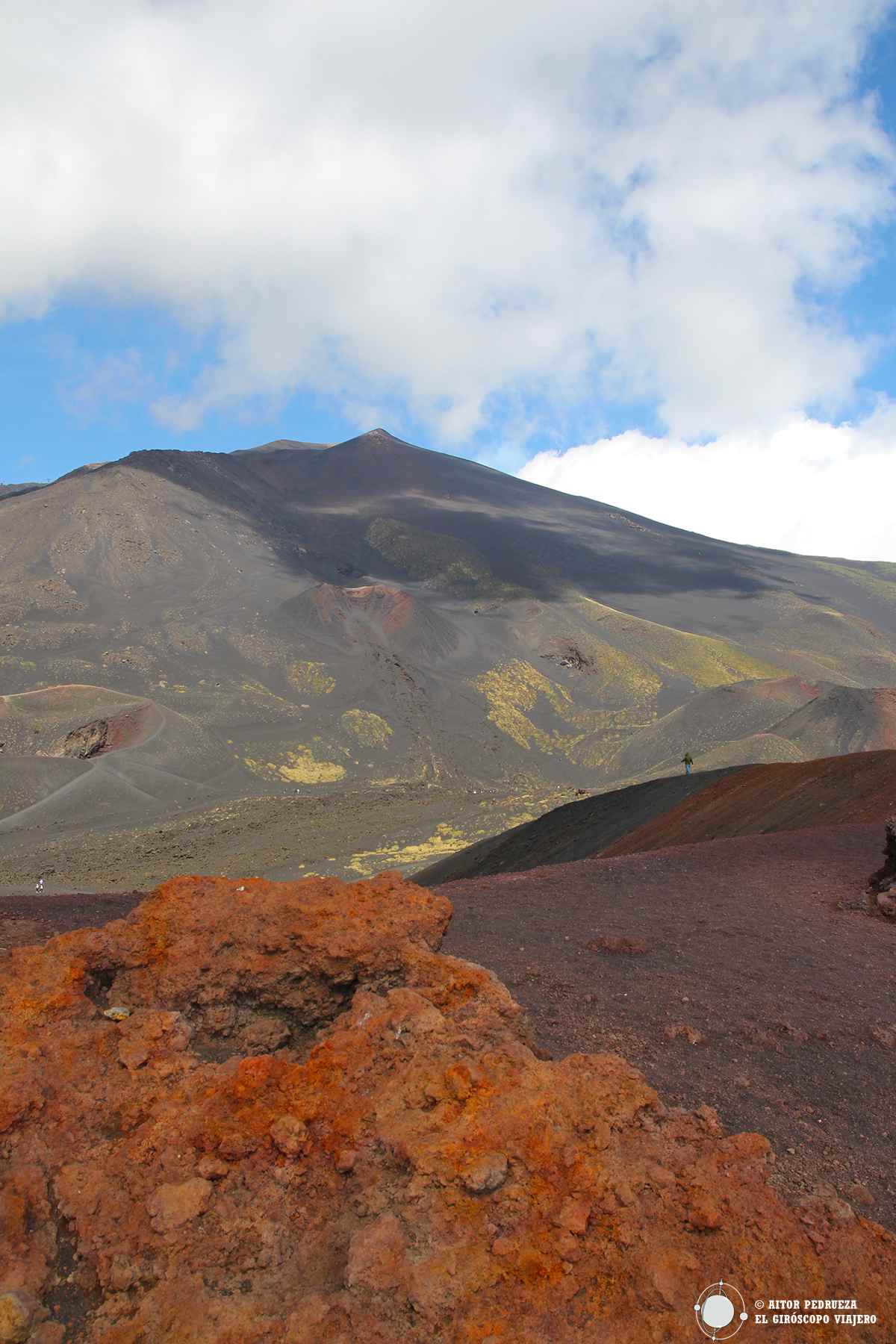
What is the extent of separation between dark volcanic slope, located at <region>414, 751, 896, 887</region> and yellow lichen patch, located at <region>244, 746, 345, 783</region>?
84.3ft

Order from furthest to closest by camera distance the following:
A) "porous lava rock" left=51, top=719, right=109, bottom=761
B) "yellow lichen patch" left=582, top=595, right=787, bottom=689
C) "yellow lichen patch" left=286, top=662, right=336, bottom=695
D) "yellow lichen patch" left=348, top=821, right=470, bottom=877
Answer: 1. "yellow lichen patch" left=582, top=595, right=787, bottom=689
2. "yellow lichen patch" left=286, top=662, right=336, bottom=695
3. "porous lava rock" left=51, top=719, right=109, bottom=761
4. "yellow lichen patch" left=348, top=821, right=470, bottom=877

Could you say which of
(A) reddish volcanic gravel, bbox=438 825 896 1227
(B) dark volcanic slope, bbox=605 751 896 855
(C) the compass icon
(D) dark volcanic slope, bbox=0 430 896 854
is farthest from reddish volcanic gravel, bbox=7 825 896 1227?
(D) dark volcanic slope, bbox=0 430 896 854

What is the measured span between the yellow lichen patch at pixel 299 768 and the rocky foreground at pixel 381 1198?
4658cm

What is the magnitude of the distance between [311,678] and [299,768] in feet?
48.8

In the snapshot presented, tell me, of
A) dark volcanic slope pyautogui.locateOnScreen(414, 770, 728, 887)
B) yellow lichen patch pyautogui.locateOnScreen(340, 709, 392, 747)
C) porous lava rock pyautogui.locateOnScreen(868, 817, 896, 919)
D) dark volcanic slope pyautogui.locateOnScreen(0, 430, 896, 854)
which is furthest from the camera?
dark volcanic slope pyautogui.locateOnScreen(0, 430, 896, 854)

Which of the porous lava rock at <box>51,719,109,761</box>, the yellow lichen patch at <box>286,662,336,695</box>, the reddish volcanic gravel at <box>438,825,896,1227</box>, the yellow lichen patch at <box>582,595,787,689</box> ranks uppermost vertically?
the yellow lichen patch at <box>582,595,787,689</box>

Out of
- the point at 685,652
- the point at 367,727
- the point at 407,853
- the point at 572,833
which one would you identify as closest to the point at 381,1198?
the point at 572,833

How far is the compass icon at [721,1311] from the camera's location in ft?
8.95

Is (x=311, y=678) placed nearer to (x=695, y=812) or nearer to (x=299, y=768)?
(x=299, y=768)

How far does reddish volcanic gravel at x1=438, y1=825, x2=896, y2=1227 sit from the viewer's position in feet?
15.5

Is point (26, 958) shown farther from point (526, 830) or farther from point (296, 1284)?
point (526, 830)

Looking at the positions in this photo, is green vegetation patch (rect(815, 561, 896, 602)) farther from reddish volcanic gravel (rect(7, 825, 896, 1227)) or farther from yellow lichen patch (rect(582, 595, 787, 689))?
reddish volcanic gravel (rect(7, 825, 896, 1227))

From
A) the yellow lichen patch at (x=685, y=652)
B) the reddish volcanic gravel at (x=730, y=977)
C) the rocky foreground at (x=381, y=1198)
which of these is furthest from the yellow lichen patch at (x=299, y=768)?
the rocky foreground at (x=381, y=1198)

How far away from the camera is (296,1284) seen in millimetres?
2977
